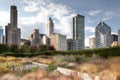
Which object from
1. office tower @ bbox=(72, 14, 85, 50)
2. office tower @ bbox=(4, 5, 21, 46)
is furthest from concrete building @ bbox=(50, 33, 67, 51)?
office tower @ bbox=(4, 5, 21, 46)

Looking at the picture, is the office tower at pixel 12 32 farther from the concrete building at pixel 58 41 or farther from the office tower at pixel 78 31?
the office tower at pixel 78 31

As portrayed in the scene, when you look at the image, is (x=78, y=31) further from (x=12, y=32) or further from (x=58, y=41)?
(x=12, y=32)

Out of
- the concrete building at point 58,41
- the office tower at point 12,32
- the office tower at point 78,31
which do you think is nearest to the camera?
the concrete building at point 58,41

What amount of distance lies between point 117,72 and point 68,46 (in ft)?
412

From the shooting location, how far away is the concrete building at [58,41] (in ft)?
415

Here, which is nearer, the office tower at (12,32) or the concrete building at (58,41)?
the concrete building at (58,41)

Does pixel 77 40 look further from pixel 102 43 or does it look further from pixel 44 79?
pixel 44 79

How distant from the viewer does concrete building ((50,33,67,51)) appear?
127m

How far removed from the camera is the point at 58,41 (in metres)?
126

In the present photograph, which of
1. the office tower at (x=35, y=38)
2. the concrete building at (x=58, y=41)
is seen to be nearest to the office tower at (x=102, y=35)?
the concrete building at (x=58, y=41)

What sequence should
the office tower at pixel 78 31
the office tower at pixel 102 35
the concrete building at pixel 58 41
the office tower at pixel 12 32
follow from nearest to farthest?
the office tower at pixel 102 35, the concrete building at pixel 58 41, the office tower at pixel 12 32, the office tower at pixel 78 31

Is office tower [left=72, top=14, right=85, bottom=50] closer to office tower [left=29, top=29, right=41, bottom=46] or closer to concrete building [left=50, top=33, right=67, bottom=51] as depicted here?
concrete building [left=50, top=33, right=67, bottom=51]

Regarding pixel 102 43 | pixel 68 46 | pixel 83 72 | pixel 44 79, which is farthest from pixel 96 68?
pixel 68 46

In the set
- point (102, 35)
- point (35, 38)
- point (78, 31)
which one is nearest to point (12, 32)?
point (35, 38)
